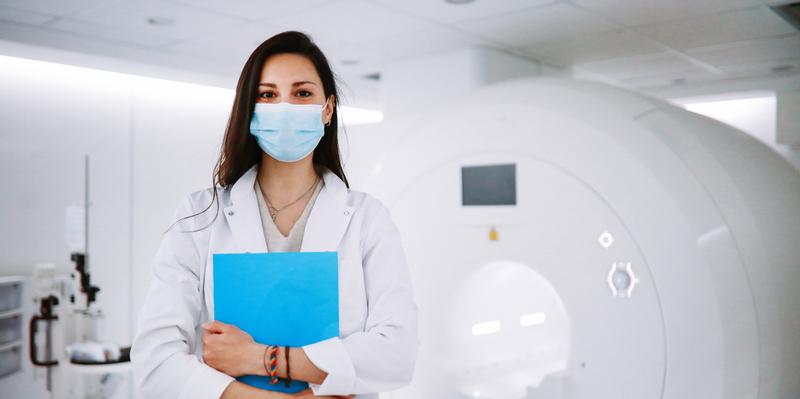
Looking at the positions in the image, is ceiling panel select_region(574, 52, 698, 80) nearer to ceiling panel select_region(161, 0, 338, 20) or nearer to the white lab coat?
ceiling panel select_region(161, 0, 338, 20)

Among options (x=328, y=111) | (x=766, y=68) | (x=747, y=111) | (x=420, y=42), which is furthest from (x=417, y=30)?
(x=747, y=111)

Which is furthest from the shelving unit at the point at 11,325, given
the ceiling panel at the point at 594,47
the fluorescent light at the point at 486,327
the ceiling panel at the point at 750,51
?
the ceiling panel at the point at 750,51

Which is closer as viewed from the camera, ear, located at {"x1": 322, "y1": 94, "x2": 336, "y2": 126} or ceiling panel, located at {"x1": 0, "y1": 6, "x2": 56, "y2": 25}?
ear, located at {"x1": 322, "y1": 94, "x2": 336, "y2": 126}

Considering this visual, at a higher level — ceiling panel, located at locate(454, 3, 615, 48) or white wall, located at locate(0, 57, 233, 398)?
ceiling panel, located at locate(454, 3, 615, 48)

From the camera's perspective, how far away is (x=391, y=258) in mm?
990

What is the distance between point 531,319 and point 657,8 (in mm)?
992

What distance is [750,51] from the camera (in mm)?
2551

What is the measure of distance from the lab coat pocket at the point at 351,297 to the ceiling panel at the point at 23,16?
61.8 inches

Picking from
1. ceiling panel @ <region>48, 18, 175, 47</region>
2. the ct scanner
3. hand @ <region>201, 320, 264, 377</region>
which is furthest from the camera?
ceiling panel @ <region>48, 18, 175, 47</region>

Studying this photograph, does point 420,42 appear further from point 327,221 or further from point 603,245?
point 327,221

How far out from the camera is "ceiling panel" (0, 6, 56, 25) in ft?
6.45

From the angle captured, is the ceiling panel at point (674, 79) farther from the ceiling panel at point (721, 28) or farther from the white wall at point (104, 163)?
the white wall at point (104, 163)

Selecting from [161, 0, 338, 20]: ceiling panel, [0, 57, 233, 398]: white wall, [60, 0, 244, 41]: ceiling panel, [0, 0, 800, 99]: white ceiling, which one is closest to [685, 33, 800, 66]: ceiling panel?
[0, 0, 800, 99]: white ceiling

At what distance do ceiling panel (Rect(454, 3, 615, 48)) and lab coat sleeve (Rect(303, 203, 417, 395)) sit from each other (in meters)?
1.23
